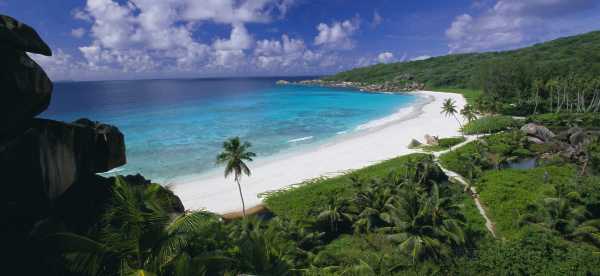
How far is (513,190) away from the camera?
29.1 meters

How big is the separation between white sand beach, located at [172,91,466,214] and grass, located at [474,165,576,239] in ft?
50.0

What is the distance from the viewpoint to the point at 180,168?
42375mm

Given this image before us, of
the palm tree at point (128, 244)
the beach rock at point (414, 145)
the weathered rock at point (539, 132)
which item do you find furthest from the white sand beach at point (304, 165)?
the palm tree at point (128, 244)

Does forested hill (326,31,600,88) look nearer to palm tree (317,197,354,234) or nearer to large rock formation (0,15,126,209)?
palm tree (317,197,354,234)

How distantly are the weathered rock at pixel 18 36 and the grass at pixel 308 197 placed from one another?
20.9 metres

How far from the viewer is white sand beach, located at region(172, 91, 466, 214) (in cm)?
3216

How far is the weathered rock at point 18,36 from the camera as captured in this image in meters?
8.80

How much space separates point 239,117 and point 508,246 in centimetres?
7805

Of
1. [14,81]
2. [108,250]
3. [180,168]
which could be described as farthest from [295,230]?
[180,168]

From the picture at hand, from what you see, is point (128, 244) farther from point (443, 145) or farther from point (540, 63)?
point (540, 63)

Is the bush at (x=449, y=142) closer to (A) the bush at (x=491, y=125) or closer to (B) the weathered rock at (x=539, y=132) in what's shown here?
(A) the bush at (x=491, y=125)

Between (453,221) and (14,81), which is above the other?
(14,81)

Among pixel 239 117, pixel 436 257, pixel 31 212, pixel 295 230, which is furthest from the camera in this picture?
pixel 239 117

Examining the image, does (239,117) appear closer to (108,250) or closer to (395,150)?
(395,150)
